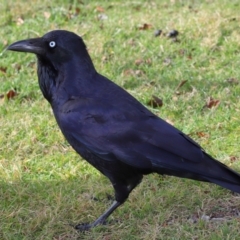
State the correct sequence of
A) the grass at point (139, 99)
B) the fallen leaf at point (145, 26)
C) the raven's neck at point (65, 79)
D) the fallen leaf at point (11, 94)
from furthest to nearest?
the fallen leaf at point (145, 26), the fallen leaf at point (11, 94), the grass at point (139, 99), the raven's neck at point (65, 79)

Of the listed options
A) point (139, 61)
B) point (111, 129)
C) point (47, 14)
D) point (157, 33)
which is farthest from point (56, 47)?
point (47, 14)

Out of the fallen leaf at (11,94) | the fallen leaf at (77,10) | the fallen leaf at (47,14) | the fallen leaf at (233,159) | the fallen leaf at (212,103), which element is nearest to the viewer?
the fallen leaf at (233,159)

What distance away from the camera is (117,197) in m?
4.05

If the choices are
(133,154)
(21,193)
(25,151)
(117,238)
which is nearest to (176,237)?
(117,238)

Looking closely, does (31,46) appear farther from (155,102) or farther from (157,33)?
(157,33)

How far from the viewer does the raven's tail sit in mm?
3701

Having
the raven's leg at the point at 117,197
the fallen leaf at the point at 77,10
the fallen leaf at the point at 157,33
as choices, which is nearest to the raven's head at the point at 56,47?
the raven's leg at the point at 117,197

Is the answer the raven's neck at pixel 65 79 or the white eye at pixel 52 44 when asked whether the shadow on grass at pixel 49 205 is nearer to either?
the raven's neck at pixel 65 79

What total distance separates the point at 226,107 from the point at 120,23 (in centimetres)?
251

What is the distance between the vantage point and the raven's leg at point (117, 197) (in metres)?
3.95

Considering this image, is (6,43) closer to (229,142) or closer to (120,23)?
(120,23)

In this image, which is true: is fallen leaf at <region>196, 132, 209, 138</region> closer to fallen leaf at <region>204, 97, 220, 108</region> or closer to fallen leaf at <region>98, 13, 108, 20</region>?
fallen leaf at <region>204, 97, 220, 108</region>

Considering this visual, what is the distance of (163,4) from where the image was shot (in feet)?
28.0

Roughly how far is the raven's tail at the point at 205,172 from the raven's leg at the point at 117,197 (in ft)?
0.91
